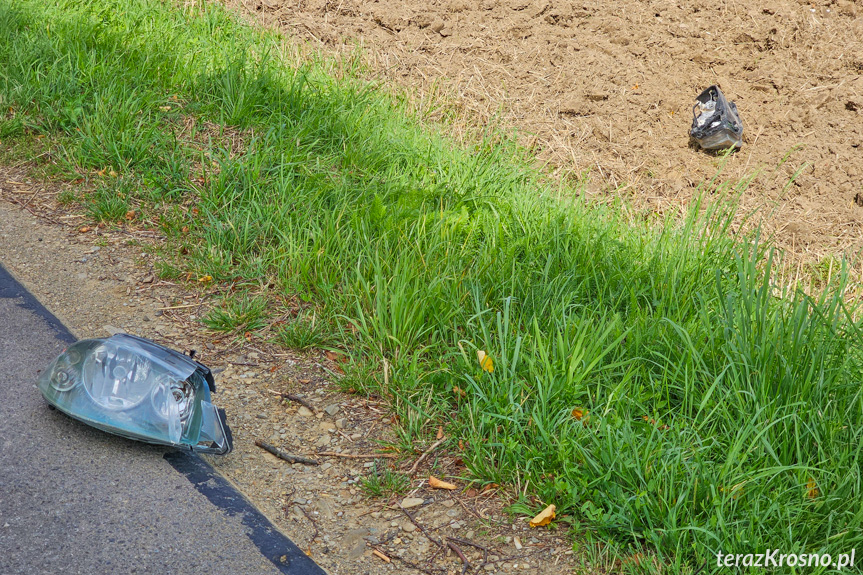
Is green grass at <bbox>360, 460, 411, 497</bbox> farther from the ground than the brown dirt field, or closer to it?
closer to it

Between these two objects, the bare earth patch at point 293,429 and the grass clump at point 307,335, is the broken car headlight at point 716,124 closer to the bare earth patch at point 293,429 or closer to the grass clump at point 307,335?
the grass clump at point 307,335

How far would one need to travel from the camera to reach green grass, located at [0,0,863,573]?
243 cm

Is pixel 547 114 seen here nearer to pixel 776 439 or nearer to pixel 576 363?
pixel 576 363

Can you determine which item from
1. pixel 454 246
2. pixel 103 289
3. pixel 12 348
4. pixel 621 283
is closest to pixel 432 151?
pixel 454 246

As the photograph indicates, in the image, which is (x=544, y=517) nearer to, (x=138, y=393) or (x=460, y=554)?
(x=460, y=554)

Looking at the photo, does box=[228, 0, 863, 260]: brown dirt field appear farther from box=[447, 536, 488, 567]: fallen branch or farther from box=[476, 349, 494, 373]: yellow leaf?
box=[447, 536, 488, 567]: fallen branch

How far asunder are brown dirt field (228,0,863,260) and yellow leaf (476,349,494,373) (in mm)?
2228

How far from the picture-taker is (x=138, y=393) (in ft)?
8.74

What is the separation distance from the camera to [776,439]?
2516 millimetres

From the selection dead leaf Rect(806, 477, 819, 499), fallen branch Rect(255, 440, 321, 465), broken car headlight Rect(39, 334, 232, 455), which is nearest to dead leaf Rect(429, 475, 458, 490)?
fallen branch Rect(255, 440, 321, 465)

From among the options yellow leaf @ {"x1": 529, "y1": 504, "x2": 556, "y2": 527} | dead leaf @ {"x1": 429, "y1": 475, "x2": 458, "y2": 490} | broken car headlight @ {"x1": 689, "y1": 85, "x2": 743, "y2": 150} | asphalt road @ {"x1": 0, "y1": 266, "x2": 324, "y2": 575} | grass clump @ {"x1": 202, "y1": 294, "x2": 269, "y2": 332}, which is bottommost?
asphalt road @ {"x1": 0, "y1": 266, "x2": 324, "y2": 575}

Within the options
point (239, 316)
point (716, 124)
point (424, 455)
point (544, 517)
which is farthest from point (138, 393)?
point (716, 124)

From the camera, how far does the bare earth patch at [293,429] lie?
2432 mm

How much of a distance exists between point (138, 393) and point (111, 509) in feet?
1.45
